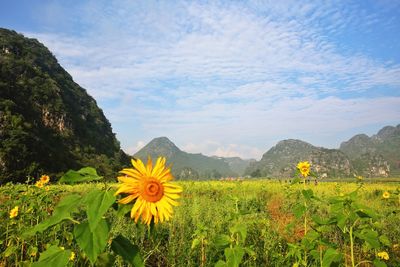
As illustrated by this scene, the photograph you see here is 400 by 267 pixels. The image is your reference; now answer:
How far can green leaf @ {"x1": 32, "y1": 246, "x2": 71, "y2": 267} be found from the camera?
1268 millimetres

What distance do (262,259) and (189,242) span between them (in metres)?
0.93

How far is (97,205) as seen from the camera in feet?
3.89

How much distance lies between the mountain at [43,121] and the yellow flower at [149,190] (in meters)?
43.9

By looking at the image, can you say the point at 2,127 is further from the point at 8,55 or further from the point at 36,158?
the point at 8,55

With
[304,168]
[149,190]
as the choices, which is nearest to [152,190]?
[149,190]

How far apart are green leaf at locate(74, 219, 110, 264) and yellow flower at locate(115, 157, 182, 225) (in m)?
0.12

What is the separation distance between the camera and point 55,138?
205ft

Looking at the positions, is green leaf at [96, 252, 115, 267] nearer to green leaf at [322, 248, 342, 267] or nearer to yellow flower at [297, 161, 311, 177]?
green leaf at [322, 248, 342, 267]

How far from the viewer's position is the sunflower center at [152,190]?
135 centimetres

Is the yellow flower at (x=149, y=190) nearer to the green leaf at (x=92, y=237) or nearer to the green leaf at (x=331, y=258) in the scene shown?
the green leaf at (x=92, y=237)

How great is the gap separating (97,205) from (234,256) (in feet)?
5.54

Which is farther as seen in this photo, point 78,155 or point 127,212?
point 78,155

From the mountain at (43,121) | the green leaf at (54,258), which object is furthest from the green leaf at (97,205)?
the mountain at (43,121)

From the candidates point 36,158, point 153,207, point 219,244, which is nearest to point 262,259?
point 219,244
